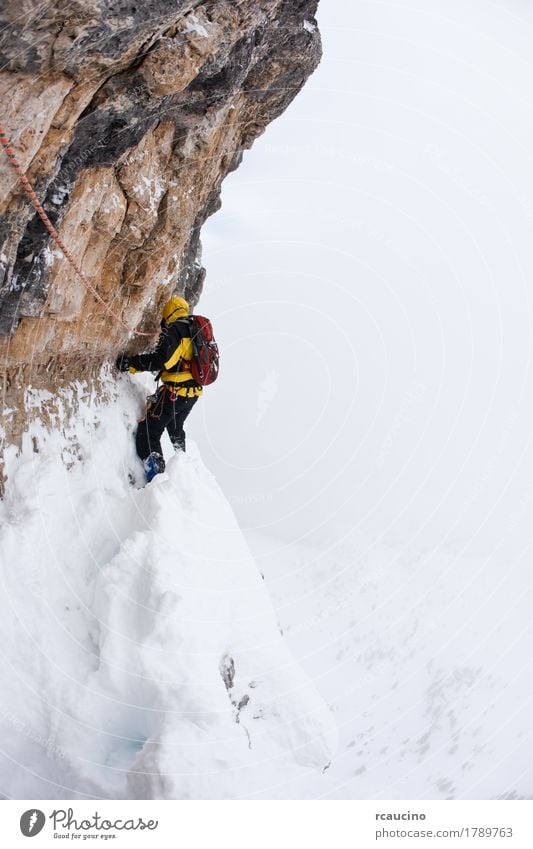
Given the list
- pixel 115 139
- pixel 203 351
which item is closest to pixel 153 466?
pixel 203 351

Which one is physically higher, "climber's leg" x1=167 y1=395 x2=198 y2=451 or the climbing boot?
"climber's leg" x1=167 y1=395 x2=198 y2=451

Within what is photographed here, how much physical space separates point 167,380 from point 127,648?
14.7 ft

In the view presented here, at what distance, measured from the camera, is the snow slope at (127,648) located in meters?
5.23

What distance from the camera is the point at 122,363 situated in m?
9.73

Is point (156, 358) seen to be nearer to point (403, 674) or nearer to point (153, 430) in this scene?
point (153, 430)

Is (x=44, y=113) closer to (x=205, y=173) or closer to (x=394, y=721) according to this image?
(x=205, y=173)

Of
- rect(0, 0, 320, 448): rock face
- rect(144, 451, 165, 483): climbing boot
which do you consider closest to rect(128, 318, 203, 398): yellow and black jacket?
rect(0, 0, 320, 448): rock face

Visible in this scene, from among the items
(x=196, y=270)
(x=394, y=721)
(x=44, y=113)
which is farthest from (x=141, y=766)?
(x=394, y=721)

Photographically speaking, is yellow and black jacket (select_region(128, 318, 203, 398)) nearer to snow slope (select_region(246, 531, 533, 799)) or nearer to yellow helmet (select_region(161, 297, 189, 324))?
yellow helmet (select_region(161, 297, 189, 324))

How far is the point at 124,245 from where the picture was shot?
7566 millimetres

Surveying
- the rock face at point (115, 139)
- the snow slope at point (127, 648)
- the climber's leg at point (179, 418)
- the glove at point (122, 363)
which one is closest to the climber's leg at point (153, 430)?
the climber's leg at point (179, 418)

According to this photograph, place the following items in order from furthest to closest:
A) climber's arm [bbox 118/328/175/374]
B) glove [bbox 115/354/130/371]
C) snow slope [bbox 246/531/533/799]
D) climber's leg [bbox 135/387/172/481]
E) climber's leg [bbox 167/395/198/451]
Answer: snow slope [bbox 246/531/533/799], glove [bbox 115/354/130/371], climber's leg [bbox 167/395/198/451], climber's leg [bbox 135/387/172/481], climber's arm [bbox 118/328/175/374]

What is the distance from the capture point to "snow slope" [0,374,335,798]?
5.23 m

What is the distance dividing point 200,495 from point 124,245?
155 inches
